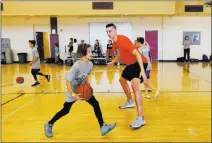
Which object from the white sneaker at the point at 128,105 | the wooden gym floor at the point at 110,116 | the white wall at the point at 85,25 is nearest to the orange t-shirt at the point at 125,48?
the wooden gym floor at the point at 110,116

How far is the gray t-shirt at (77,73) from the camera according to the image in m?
3.42

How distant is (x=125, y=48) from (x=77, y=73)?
3.30 ft

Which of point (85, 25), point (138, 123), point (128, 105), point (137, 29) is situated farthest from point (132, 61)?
point (85, 25)

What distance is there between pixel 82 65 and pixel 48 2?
12743 mm

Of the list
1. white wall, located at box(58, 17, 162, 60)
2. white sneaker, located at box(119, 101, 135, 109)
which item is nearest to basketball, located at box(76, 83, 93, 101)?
white sneaker, located at box(119, 101, 135, 109)

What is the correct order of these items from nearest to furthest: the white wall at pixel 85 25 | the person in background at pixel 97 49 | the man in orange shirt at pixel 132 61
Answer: the man in orange shirt at pixel 132 61 < the person in background at pixel 97 49 < the white wall at pixel 85 25

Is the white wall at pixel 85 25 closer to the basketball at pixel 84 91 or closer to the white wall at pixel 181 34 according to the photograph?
the white wall at pixel 181 34

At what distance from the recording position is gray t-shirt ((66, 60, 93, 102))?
3420 millimetres

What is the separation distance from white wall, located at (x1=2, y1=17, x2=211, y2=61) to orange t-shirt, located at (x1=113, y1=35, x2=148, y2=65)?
13.0 m

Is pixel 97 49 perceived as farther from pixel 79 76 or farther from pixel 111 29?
pixel 79 76

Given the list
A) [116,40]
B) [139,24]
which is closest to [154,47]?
[139,24]

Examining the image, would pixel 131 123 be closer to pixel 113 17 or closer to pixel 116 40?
pixel 116 40

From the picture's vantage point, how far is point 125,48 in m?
4.09

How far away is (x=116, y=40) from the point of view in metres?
4.12
